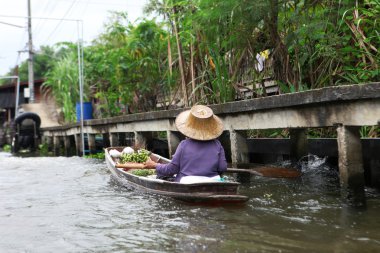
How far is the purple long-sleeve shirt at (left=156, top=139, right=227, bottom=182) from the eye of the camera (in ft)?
20.0

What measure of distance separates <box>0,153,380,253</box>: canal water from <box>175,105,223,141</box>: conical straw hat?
95cm

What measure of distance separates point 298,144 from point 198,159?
2593 millimetres

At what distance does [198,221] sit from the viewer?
5.18 m

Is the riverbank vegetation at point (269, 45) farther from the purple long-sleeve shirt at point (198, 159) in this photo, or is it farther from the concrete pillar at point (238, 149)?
the purple long-sleeve shirt at point (198, 159)

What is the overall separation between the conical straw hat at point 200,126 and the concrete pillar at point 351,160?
1.58 m

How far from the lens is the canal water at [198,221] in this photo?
4.22 m

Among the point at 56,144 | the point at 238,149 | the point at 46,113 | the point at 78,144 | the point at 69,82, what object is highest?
the point at 69,82

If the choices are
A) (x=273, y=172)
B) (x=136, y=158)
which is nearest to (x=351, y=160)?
(x=273, y=172)

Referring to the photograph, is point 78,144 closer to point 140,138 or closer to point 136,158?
point 140,138

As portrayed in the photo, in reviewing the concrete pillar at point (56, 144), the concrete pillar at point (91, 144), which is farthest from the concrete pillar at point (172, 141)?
the concrete pillar at point (56, 144)

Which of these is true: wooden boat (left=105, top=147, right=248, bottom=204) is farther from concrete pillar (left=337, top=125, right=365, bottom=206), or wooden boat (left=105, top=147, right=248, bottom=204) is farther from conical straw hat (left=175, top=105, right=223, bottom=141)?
concrete pillar (left=337, top=125, right=365, bottom=206)

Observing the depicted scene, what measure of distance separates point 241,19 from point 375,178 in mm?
3525

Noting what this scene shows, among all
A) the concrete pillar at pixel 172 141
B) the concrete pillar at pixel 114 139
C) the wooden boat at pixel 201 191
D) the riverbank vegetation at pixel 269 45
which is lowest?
the wooden boat at pixel 201 191

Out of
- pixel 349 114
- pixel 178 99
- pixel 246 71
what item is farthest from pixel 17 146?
pixel 349 114
